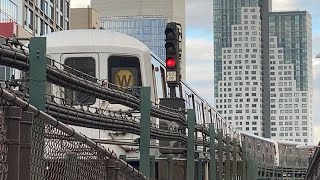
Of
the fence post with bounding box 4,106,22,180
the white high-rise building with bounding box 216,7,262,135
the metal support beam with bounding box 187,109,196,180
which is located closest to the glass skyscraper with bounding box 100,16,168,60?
the white high-rise building with bounding box 216,7,262,135

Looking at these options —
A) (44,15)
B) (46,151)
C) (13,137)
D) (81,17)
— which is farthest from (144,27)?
(13,137)

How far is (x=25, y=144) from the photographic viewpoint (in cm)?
409

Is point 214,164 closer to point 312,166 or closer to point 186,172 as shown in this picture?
point 186,172

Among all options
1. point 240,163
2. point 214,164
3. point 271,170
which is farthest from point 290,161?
point 214,164

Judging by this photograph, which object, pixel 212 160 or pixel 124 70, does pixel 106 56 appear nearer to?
pixel 124 70

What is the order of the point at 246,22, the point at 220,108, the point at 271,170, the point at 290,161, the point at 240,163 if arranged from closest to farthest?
1. the point at 240,163
2. the point at 271,170
3. the point at 290,161
4. the point at 220,108
5. the point at 246,22

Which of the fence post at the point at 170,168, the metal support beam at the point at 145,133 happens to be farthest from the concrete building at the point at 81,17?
the metal support beam at the point at 145,133

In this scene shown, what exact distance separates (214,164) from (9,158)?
9059 millimetres

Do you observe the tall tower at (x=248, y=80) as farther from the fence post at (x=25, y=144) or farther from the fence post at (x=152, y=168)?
the fence post at (x=25, y=144)

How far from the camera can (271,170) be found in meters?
38.2

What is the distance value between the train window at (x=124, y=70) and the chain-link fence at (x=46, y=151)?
203 inches

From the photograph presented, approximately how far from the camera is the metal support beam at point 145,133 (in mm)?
8773

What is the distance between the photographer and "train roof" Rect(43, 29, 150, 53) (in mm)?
12297

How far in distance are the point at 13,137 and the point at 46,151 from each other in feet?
3.36
